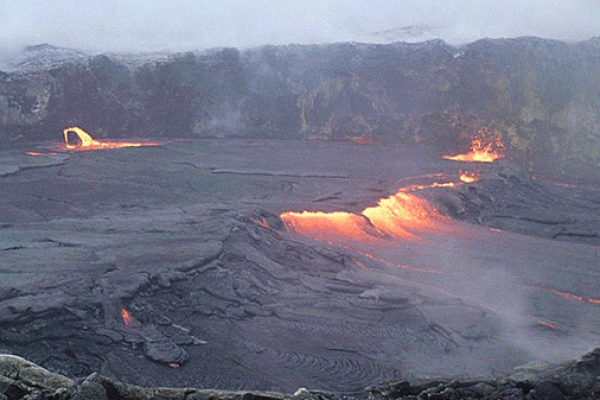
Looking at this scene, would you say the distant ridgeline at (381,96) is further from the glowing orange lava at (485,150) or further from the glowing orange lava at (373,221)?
the glowing orange lava at (373,221)

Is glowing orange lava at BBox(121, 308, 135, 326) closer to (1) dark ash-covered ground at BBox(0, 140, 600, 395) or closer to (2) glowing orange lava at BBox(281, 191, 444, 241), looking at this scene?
(1) dark ash-covered ground at BBox(0, 140, 600, 395)

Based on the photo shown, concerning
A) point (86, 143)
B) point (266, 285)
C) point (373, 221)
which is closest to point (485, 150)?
point (373, 221)

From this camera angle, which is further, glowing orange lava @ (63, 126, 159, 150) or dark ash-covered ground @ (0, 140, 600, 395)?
glowing orange lava @ (63, 126, 159, 150)

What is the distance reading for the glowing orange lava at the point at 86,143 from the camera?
1443cm

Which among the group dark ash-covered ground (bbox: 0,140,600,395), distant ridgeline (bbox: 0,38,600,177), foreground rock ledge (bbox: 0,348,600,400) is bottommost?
dark ash-covered ground (bbox: 0,140,600,395)

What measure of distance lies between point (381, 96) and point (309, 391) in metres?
15.1

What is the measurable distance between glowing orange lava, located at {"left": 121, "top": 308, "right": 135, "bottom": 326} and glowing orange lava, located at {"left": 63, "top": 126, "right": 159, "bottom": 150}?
936cm

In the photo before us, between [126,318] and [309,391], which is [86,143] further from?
[309,391]

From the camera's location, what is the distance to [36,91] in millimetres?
15180

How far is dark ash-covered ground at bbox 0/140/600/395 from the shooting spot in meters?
5.07

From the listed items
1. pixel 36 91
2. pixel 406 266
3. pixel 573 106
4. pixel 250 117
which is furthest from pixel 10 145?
pixel 573 106

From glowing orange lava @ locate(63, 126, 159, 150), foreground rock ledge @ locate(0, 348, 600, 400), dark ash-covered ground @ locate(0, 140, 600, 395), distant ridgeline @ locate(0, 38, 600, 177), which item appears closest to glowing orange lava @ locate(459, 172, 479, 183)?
dark ash-covered ground @ locate(0, 140, 600, 395)

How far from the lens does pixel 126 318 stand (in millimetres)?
5531

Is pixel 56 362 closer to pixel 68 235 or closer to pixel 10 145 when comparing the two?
pixel 68 235
